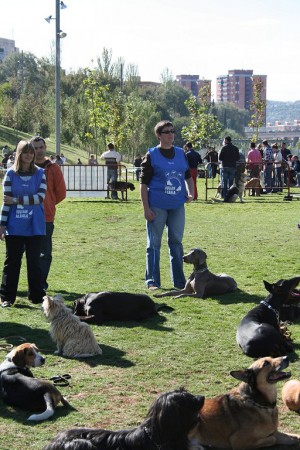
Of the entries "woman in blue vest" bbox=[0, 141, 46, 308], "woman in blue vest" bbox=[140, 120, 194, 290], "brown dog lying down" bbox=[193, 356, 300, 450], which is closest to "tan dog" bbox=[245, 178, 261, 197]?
"woman in blue vest" bbox=[140, 120, 194, 290]

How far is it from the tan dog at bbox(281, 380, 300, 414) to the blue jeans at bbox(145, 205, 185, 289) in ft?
15.0

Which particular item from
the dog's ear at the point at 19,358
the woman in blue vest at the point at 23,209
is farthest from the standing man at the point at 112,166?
the dog's ear at the point at 19,358

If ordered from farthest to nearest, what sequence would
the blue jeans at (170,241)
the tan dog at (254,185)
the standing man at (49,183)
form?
1. the tan dog at (254,185)
2. the blue jeans at (170,241)
3. the standing man at (49,183)

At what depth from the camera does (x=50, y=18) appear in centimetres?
2936

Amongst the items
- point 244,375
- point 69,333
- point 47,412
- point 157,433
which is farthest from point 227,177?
point 157,433

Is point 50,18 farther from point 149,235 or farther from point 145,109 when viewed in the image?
point 145,109

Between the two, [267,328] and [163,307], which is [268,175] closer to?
[163,307]

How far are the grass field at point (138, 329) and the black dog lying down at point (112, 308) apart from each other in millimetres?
119

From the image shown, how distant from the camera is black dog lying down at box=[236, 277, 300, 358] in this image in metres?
6.93

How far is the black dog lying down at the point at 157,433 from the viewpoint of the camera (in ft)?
13.5

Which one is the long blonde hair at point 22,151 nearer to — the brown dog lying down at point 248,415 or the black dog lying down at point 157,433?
the brown dog lying down at point 248,415

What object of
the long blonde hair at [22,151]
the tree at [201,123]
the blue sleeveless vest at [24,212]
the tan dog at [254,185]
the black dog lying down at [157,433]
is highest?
the tree at [201,123]

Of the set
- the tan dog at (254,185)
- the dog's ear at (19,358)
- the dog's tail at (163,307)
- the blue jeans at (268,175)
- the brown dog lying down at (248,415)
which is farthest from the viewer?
the blue jeans at (268,175)

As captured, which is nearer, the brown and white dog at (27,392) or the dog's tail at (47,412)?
the dog's tail at (47,412)
